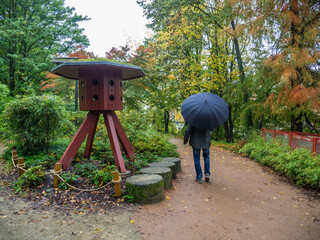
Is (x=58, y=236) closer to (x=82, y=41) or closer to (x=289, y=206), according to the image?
(x=289, y=206)

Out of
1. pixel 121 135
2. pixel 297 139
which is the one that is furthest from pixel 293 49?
pixel 121 135

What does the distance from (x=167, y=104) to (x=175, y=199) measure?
11397 mm

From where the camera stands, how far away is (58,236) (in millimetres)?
3020

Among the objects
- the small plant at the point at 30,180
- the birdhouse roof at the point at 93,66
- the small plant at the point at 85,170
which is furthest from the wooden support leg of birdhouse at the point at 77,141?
the birdhouse roof at the point at 93,66

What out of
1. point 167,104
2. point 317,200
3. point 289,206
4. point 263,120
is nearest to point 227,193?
point 289,206

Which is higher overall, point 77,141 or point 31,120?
point 31,120

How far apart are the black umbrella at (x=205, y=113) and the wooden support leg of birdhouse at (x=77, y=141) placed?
272 cm

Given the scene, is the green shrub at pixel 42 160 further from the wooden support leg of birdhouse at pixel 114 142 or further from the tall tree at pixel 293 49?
the tall tree at pixel 293 49

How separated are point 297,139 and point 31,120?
851 cm

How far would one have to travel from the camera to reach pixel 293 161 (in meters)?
6.00

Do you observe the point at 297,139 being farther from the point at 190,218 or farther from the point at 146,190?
the point at 146,190

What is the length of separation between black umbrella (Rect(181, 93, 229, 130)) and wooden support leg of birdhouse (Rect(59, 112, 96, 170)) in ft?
8.93

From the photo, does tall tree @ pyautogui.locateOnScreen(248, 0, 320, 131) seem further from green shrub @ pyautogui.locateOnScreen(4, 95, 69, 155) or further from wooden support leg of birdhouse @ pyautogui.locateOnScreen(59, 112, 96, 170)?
green shrub @ pyautogui.locateOnScreen(4, 95, 69, 155)

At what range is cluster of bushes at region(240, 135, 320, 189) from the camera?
508cm
